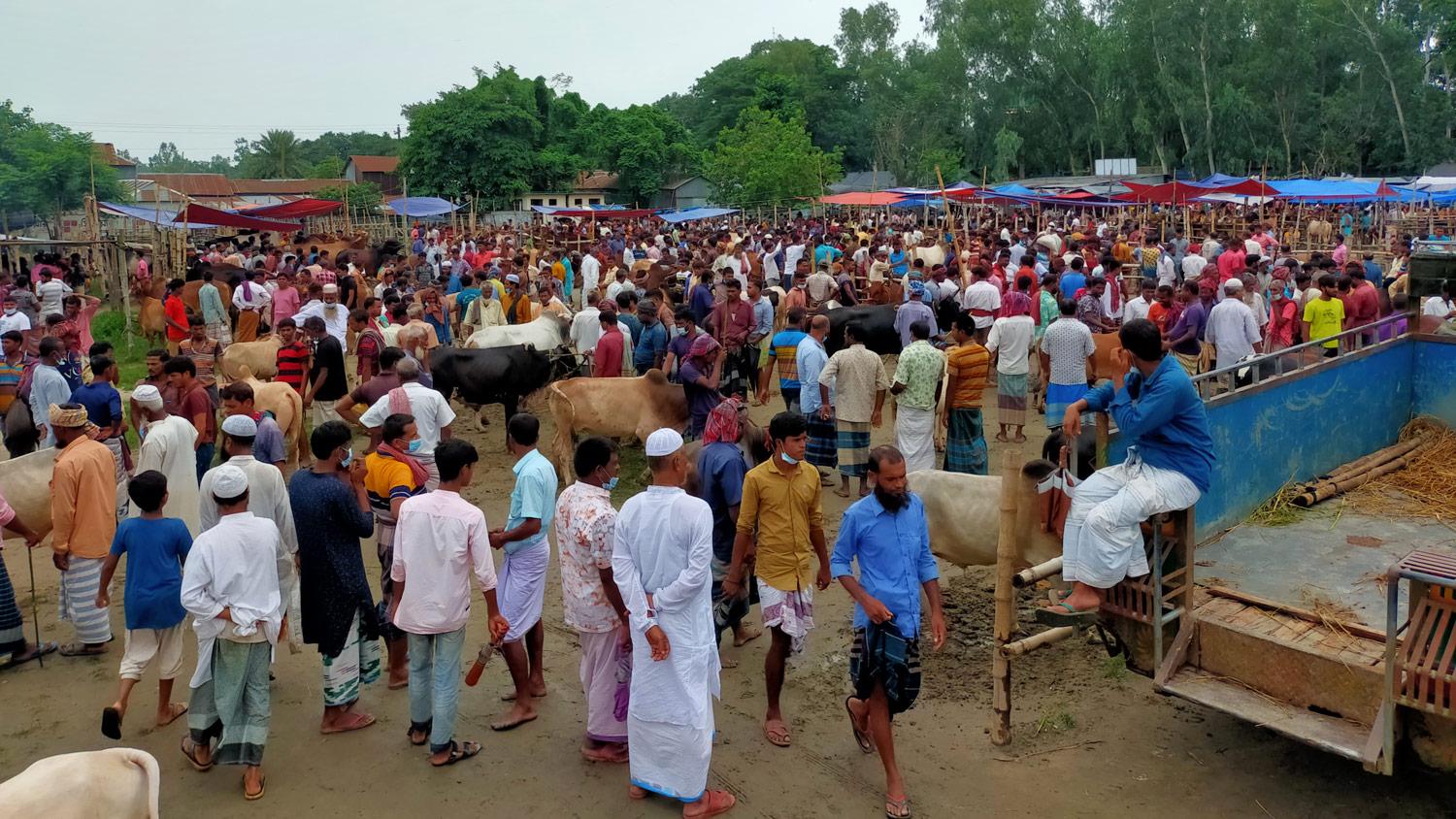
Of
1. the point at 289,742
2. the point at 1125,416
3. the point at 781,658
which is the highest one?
the point at 1125,416

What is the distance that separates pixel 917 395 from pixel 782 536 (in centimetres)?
348

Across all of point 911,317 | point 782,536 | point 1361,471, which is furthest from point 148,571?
point 911,317

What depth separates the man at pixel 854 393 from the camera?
8969mm

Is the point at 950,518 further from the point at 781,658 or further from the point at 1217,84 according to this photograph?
the point at 1217,84

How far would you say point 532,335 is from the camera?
13.0m

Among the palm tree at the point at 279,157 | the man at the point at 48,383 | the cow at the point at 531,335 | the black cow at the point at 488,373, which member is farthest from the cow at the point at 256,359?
the palm tree at the point at 279,157

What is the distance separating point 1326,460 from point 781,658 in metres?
3.83

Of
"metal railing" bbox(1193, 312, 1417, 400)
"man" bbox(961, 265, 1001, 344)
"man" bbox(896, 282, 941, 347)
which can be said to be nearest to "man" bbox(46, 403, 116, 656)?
"metal railing" bbox(1193, 312, 1417, 400)

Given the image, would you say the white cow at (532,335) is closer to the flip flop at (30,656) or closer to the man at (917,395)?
the man at (917,395)

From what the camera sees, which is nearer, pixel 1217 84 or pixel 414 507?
pixel 414 507

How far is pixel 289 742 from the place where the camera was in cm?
595

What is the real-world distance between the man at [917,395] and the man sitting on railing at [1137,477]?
147 inches

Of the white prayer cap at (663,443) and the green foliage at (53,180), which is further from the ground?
the green foliage at (53,180)

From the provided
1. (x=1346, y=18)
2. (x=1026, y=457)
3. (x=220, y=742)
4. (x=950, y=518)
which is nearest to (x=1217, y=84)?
(x=1346, y=18)
